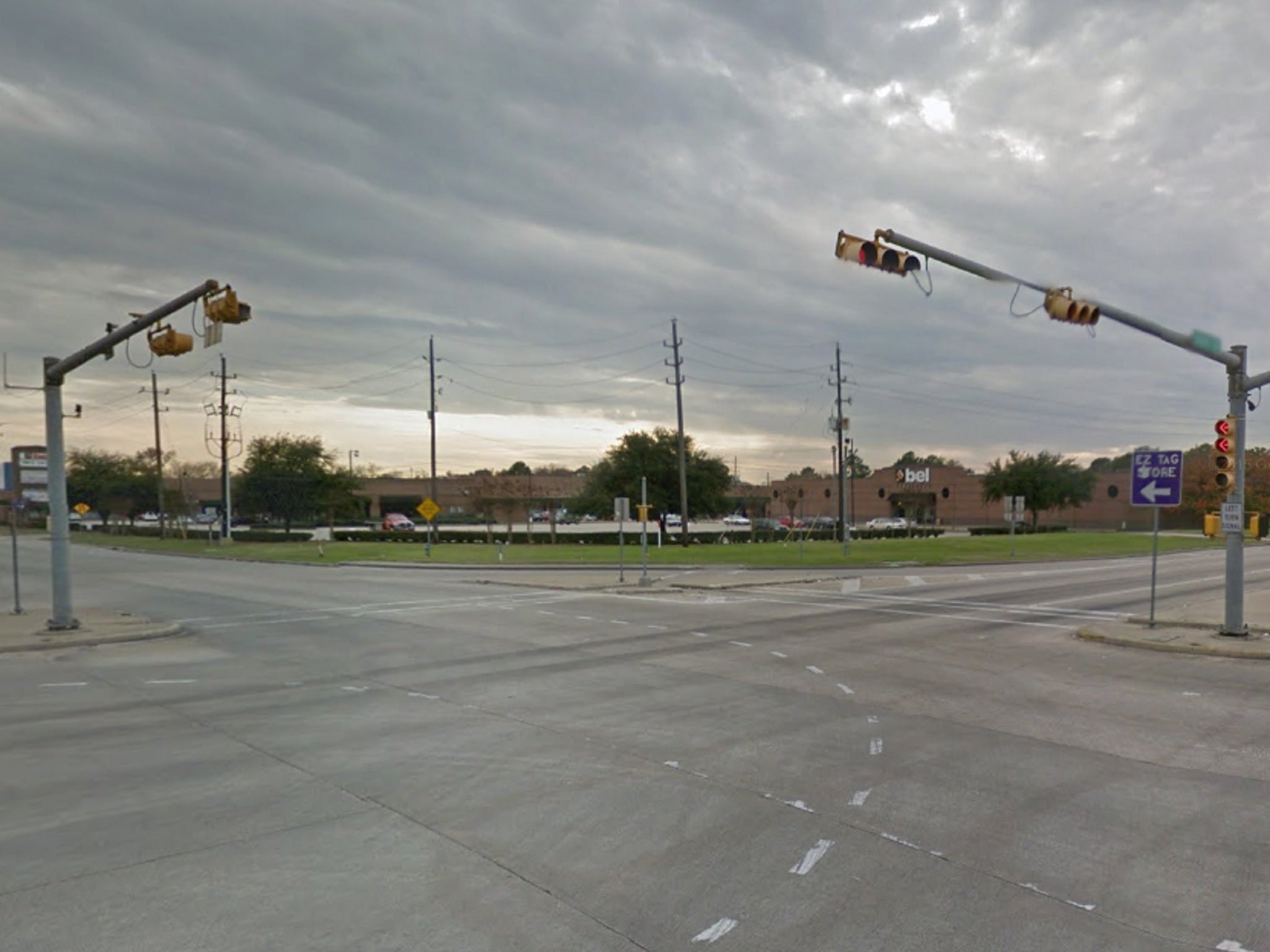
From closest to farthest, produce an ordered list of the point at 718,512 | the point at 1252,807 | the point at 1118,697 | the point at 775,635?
the point at 1252,807
the point at 1118,697
the point at 775,635
the point at 718,512

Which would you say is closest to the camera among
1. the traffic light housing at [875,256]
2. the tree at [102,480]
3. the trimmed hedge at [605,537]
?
the traffic light housing at [875,256]

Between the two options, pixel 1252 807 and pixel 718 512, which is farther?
pixel 718 512

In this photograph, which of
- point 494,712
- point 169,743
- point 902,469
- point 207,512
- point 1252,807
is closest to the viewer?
point 1252,807

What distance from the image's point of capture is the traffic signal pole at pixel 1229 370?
13.7 meters

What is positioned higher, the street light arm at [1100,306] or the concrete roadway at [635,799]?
the street light arm at [1100,306]

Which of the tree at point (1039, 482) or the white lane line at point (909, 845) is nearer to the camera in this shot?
the white lane line at point (909, 845)

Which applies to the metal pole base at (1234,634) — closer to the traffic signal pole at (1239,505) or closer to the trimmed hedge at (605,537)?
the traffic signal pole at (1239,505)

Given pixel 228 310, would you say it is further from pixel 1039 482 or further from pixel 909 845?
pixel 1039 482

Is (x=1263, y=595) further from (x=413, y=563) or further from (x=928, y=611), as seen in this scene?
(x=413, y=563)

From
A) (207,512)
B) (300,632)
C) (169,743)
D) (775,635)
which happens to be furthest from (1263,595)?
(207,512)

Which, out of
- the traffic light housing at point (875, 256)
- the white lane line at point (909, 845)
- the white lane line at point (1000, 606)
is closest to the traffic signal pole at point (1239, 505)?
the white lane line at point (1000, 606)

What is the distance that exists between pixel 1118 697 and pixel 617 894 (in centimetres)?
845

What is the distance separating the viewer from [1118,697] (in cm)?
1078

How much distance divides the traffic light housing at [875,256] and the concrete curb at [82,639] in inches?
564
